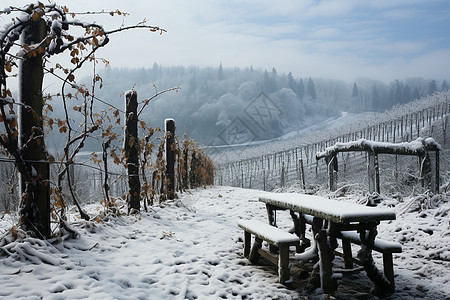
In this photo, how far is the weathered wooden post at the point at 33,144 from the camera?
3428mm

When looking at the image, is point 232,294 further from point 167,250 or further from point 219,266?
point 167,250

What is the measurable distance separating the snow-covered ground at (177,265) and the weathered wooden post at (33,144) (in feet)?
0.96

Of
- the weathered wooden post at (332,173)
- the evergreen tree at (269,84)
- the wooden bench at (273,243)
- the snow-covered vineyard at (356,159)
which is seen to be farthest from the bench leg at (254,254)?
the evergreen tree at (269,84)

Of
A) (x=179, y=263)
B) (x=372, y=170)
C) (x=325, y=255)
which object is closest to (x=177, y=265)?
(x=179, y=263)

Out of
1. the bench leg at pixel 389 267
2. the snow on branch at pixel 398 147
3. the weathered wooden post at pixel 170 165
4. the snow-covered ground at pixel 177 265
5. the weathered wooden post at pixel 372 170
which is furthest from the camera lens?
the weathered wooden post at pixel 170 165

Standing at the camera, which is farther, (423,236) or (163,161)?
(163,161)

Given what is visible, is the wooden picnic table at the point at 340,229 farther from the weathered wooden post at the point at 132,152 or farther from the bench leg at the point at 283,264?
the weathered wooden post at the point at 132,152

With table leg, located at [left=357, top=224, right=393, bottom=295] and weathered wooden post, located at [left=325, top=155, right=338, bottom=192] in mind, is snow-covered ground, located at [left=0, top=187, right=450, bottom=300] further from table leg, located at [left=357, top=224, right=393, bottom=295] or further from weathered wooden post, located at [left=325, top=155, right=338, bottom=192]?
weathered wooden post, located at [left=325, top=155, right=338, bottom=192]

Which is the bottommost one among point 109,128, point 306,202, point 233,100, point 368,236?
point 368,236

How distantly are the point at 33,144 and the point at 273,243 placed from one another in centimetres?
278

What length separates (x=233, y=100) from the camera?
8338 centimetres

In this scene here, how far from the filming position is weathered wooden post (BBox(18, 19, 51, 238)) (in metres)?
3.43

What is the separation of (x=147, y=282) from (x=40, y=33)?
293 cm

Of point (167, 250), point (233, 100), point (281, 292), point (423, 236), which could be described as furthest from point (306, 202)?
point (233, 100)
